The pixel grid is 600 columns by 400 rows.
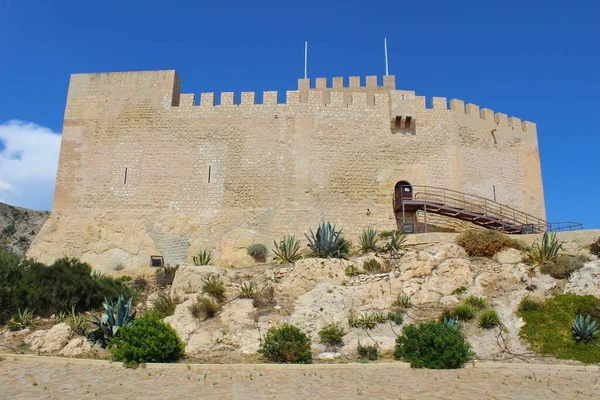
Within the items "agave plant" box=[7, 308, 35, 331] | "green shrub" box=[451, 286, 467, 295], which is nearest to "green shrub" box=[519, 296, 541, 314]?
"green shrub" box=[451, 286, 467, 295]

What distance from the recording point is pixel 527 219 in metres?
19.3

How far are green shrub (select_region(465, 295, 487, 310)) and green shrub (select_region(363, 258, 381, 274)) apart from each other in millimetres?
2503

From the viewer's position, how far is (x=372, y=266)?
1423cm

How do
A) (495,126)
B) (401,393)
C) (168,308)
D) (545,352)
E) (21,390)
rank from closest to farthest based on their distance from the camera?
(401,393) → (21,390) → (545,352) → (168,308) → (495,126)

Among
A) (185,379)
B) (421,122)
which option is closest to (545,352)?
(185,379)

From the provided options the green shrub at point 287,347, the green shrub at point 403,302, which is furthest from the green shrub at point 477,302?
the green shrub at point 287,347

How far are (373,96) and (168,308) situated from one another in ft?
35.7

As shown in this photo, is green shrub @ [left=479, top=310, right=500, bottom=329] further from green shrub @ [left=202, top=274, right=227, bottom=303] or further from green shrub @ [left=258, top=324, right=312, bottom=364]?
green shrub @ [left=202, top=274, right=227, bottom=303]

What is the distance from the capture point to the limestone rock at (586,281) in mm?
12359

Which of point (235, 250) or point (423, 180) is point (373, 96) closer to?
point (423, 180)

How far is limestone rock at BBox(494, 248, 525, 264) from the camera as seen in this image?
14.1 m

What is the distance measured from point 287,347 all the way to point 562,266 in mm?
7660

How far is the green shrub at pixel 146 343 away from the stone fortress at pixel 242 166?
6.37m

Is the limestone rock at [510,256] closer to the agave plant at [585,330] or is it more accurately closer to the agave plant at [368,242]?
the agave plant at [585,330]
